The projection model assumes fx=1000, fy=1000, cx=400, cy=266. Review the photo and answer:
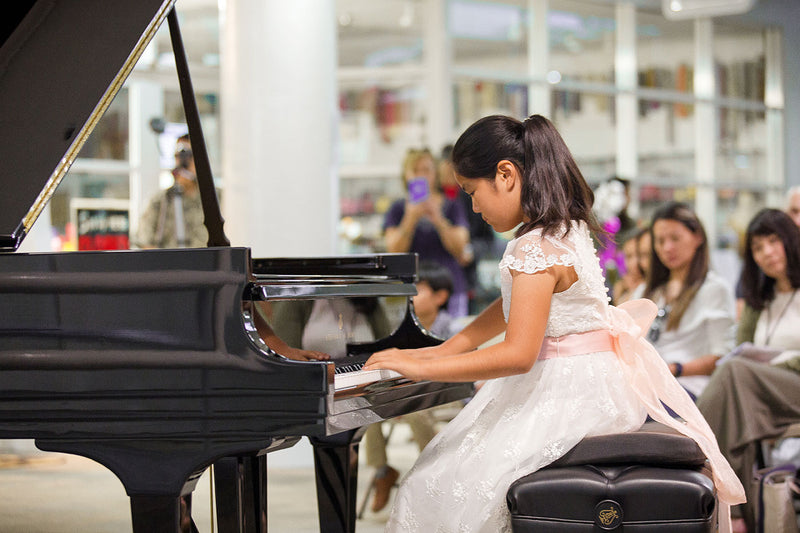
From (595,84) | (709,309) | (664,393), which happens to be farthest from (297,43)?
(595,84)

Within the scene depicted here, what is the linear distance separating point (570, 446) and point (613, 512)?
17cm

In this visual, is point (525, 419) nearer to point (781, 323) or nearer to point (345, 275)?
point (345, 275)

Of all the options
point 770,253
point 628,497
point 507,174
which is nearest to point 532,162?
point 507,174

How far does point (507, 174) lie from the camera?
2322mm

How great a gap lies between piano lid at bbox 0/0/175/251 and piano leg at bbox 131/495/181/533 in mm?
683

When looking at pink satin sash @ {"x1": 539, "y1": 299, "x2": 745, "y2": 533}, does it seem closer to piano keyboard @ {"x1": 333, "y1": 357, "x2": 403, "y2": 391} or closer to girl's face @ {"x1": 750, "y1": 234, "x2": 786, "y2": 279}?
piano keyboard @ {"x1": 333, "y1": 357, "x2": 403, "y2": 391}

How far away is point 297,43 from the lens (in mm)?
5129

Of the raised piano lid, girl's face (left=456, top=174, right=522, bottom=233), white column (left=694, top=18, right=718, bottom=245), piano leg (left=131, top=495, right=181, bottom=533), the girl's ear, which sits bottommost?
piano leg (left=131, top=495, right=181, bottom=533)

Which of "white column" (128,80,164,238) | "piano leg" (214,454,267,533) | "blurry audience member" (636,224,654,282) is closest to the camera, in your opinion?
"piano leg" (214,454,267,533)

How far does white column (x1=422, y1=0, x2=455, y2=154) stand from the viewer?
8.50 m

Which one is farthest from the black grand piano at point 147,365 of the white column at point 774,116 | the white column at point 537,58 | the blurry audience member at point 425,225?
the white column at point 774,116

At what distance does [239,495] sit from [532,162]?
113cm

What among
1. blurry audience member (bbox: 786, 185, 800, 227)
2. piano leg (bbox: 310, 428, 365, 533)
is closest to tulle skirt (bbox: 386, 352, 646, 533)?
piano leg (bbox: 310, 428, 365, 533)

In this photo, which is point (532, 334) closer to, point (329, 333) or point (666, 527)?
point (666, 527)
